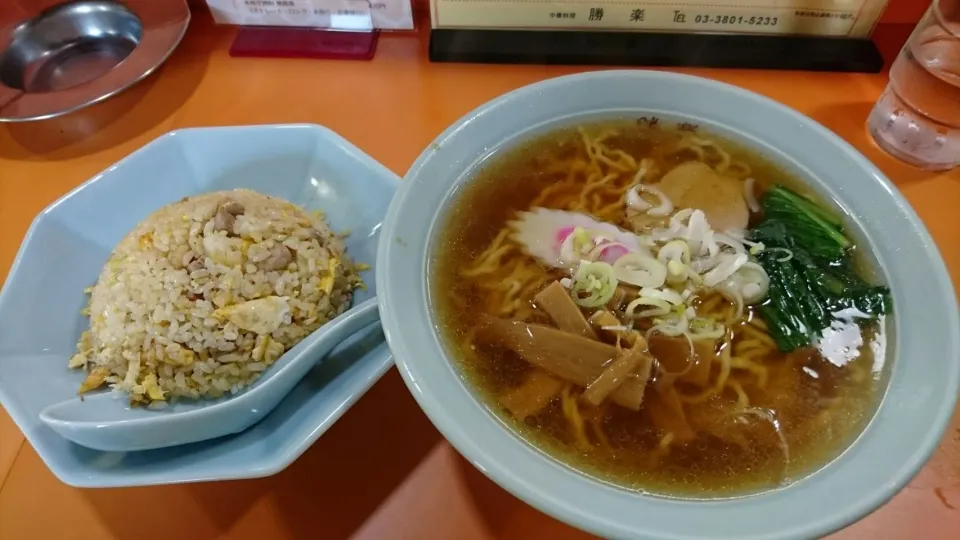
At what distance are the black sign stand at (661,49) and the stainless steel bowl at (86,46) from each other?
0.73m

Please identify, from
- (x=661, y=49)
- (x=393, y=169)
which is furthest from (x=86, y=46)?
(x=661, y=49)

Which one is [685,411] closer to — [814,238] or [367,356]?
[814,238]

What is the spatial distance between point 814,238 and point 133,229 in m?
1.27

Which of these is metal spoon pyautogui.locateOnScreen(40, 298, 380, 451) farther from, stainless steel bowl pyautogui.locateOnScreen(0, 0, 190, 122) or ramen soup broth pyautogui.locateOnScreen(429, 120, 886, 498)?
stainless steel bowl pyautogui.locateOnScreen(0, 0, 190, 122)

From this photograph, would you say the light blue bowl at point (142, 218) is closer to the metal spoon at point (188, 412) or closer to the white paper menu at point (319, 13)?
the metal spoon at point (188, 412)

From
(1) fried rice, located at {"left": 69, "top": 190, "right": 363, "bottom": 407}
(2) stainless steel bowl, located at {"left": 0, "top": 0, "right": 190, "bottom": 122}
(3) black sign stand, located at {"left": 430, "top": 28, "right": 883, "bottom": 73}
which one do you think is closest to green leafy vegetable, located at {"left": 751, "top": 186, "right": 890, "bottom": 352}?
(3) black sign stand, located at {"left": 430, "top": 28, "right": 883, "bottom": 73}

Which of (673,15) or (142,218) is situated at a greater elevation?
(673,15)

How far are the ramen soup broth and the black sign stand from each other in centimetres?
47

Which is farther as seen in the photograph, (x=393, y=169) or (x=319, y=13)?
(x=319, y=13)

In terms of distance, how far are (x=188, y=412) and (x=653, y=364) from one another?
717 millimetres

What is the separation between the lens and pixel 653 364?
106cm

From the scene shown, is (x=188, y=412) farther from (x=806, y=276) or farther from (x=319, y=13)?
→ (x=319, y=13)

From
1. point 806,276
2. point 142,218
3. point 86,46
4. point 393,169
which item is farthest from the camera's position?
point 86,46

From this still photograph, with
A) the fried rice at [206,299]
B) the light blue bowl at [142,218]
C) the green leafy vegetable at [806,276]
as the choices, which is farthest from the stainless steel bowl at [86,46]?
the green leafy vegetable at [806,276]
